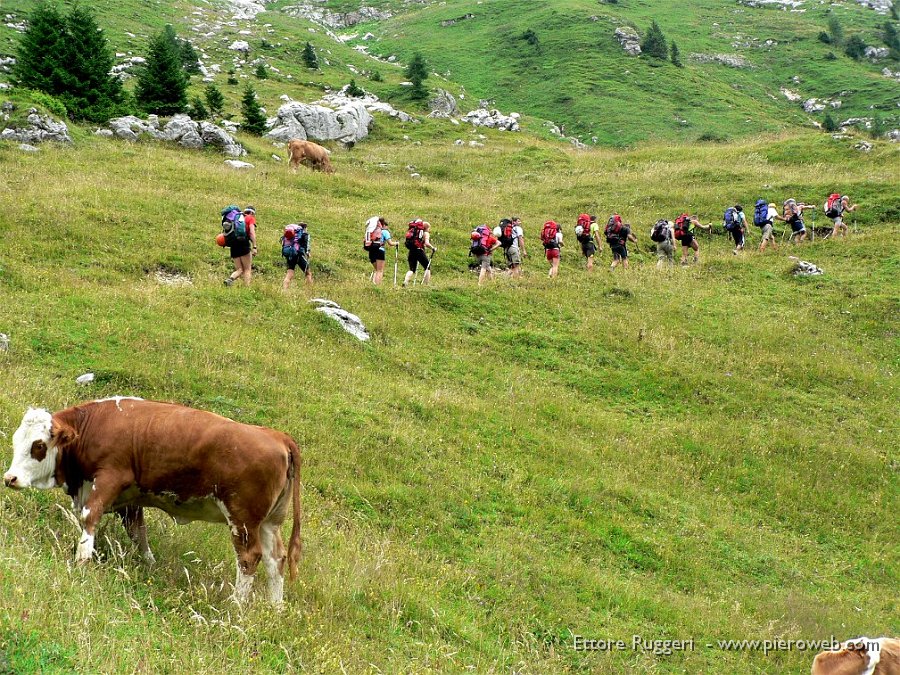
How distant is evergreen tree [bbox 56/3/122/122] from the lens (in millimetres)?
30969

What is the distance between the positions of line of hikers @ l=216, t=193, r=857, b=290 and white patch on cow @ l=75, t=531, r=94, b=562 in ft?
41.0

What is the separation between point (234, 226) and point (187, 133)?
17.5 meters

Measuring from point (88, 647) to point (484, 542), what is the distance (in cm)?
653

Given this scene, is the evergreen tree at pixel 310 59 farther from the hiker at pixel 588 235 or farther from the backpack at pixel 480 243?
the backpack at pixel 480 243

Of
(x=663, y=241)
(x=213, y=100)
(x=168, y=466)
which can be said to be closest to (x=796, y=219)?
(x=663, y=241)

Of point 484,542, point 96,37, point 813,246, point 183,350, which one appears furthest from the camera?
point 96,37

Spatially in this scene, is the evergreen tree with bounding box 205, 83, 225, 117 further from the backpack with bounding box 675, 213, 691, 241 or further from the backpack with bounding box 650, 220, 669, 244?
the backpack with bounding box 675, 213, 691, 241

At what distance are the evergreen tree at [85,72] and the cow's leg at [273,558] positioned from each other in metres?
30.6

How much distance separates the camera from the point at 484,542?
1035cm

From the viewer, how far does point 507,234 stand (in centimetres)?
2398

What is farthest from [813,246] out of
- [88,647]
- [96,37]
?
[96,37]

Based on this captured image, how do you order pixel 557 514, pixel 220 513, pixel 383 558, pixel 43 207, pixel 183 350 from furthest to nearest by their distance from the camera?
pixel 43 207
pixel 183 350
pixel 557 514
pixel 383 558
pixel 220 513

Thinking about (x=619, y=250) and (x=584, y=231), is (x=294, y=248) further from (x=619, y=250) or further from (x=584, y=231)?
(x=619, y=250)

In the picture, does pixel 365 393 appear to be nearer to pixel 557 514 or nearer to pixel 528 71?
pixel 557 514
